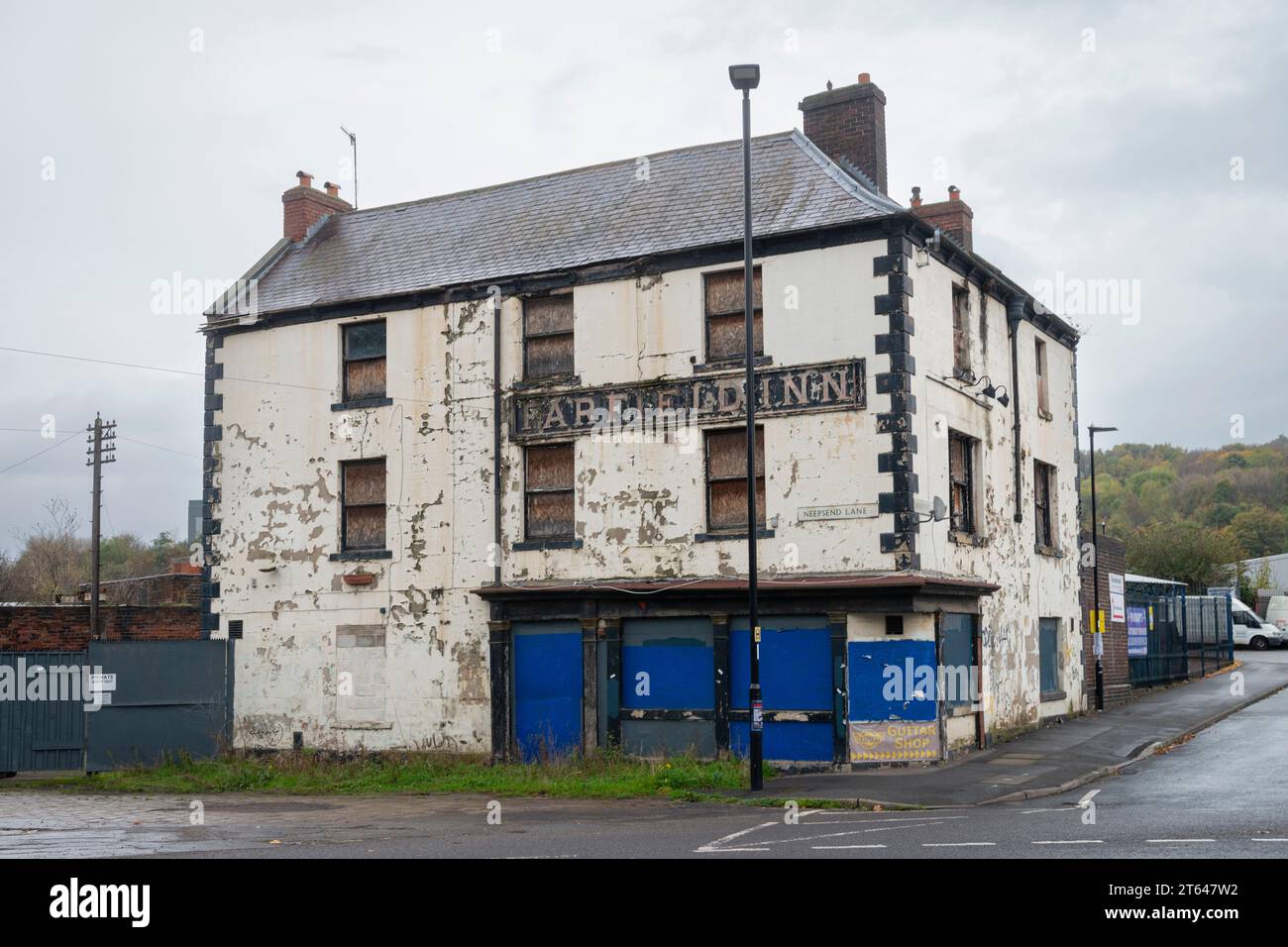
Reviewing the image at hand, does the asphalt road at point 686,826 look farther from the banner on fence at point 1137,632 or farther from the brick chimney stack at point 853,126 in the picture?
the banner on fence at point 1137,632

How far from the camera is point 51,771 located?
26.5 metres

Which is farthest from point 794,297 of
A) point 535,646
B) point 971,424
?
point 535,646

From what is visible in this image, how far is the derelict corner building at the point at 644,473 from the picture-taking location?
71.4ft

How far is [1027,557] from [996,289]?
5.47 meters

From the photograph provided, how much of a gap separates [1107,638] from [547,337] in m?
16.1

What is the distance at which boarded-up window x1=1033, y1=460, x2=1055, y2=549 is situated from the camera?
93.0ft

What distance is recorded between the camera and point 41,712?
2597 centimetres

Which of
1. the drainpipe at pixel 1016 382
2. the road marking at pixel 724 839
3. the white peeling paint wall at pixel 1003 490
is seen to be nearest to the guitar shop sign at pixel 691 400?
the white peeling paint wall at pixel 1003 490

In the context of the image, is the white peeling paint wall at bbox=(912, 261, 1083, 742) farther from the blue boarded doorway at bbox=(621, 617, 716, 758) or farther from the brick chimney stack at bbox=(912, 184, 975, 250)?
the blue boarded doorway at bbox=(621, 617, 716, 758)

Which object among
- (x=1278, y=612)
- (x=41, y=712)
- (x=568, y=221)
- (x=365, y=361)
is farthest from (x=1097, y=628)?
(x=1278, y=612)

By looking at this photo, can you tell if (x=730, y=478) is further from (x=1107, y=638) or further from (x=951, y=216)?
(x=1107, y=638)

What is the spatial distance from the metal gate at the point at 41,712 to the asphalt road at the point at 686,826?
4.17 meters
